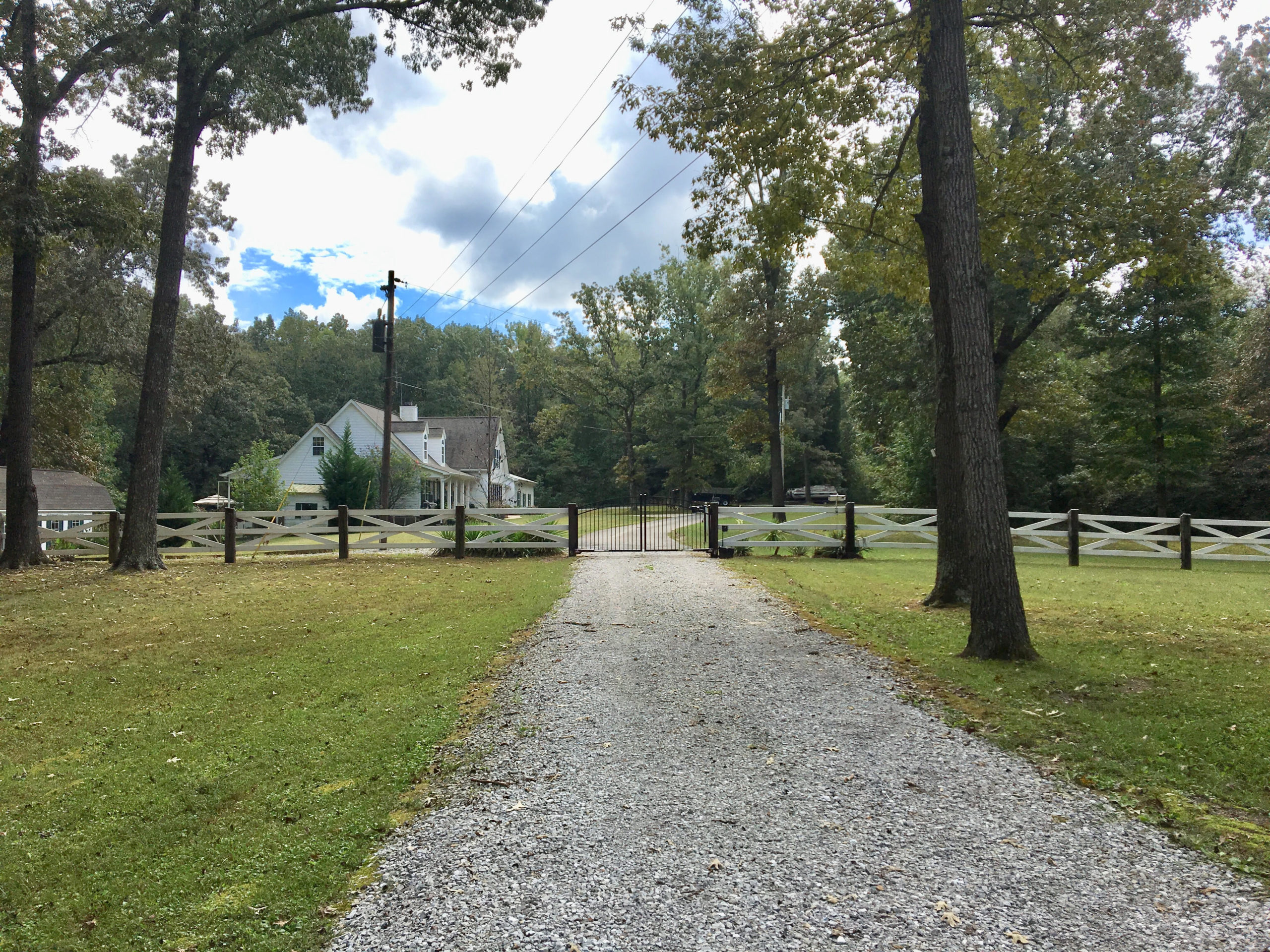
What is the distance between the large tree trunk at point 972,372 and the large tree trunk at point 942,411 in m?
1.78

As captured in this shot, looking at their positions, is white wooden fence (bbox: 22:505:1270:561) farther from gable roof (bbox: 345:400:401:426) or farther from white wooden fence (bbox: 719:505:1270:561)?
gable roof (bbox: 345:400:401:426)

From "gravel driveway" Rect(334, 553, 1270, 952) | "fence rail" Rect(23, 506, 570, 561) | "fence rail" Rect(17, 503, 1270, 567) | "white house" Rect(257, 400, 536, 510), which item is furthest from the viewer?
"white house" Rect(257, 400, 536, 510)

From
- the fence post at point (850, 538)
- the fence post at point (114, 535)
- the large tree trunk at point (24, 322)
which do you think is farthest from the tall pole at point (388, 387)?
the fence post at point (850, 538)

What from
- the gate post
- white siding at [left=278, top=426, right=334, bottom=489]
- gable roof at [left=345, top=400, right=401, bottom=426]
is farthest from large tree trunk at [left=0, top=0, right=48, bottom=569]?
gable roof at [left=345, top=400, right=401, bottom=426]

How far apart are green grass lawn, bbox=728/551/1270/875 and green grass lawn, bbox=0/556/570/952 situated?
3864 mm

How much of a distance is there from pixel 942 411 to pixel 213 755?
980cm

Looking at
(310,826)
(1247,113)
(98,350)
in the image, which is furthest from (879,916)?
(98,350)

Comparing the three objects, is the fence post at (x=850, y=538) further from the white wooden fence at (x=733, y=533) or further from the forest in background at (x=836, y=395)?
the forest in background at (x=836, y=395)

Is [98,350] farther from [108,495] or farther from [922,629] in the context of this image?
[922,629]

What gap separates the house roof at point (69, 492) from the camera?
2912 centimetres

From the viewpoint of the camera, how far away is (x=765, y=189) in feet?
42.0

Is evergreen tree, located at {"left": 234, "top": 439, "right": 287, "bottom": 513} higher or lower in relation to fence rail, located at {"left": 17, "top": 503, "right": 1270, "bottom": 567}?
higher

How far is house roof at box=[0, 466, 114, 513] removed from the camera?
29125 millimetres

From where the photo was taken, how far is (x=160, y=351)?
50.2ft
